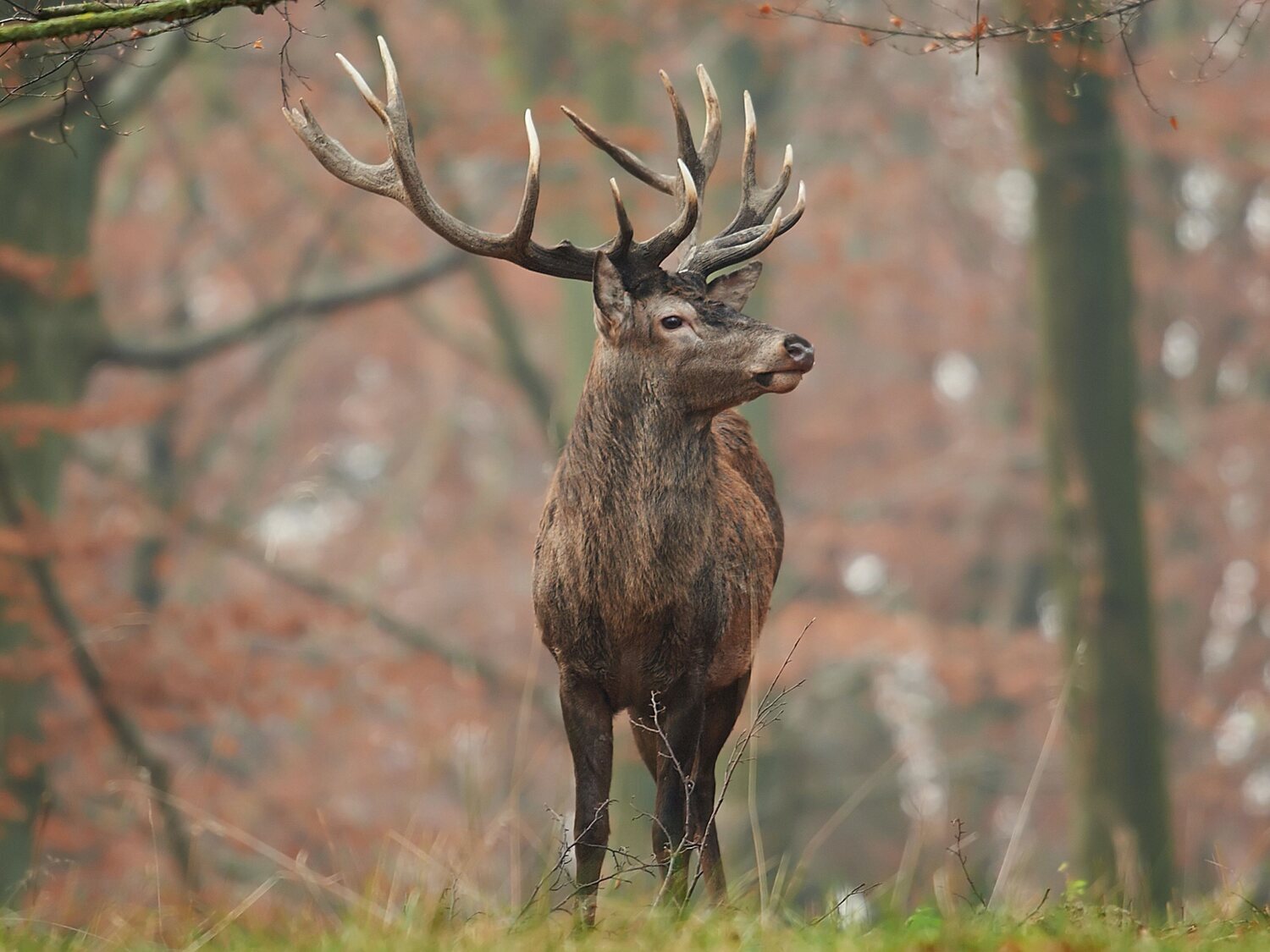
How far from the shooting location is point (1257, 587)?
17.3 metres

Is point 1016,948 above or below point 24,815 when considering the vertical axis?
above

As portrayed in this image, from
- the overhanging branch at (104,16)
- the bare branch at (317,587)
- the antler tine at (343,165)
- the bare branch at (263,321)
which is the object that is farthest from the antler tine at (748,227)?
the bare branch at (263,321)

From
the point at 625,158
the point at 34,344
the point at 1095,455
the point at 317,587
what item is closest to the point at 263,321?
the point at 34,344

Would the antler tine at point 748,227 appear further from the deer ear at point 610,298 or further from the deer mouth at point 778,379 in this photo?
the deer mouth at point 778,379

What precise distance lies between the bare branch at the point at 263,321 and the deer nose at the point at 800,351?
633 centimetres

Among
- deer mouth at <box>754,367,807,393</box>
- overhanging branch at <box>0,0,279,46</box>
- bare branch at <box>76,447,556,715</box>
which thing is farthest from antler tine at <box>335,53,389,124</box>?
bare branch at <box>76,447,556,715</box>

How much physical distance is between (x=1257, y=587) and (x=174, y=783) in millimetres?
12237

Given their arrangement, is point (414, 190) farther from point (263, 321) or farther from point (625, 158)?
point (263, 321)

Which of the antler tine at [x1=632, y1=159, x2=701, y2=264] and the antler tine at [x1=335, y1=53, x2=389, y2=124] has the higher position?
the antler tine at [x1=335, y1=53, x2=389, y2=124]

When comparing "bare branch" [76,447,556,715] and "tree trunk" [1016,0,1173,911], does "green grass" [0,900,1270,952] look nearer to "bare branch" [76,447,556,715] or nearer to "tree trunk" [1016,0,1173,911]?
"bare branch" [76,447,556,715]

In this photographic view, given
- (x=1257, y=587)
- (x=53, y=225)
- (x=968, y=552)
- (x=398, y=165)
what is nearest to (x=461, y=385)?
(x=968, y=552)

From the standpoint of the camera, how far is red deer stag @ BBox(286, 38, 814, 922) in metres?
4.27

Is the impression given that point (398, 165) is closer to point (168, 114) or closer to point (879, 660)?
point (168, 114)

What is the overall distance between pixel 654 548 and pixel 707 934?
107 centimetres
